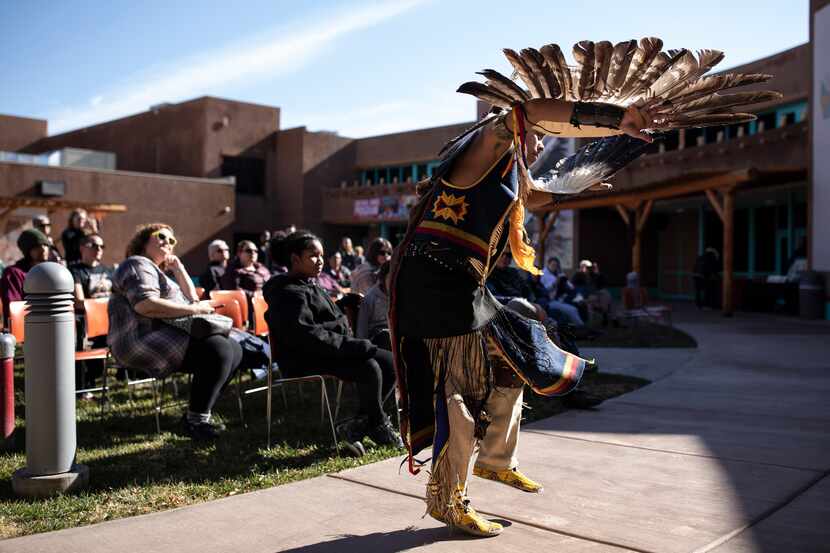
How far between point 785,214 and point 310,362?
18732 millimetres

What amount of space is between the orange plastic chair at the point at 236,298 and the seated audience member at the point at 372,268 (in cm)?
109

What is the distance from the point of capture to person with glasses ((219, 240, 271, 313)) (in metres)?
8.55

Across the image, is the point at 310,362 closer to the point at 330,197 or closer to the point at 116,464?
the point at 116,464

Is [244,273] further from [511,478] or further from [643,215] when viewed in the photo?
[643,215]

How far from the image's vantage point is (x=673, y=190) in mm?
16938

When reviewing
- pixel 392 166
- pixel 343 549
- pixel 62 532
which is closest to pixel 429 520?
pixel 343 549

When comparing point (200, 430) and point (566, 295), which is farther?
point (566, 295)

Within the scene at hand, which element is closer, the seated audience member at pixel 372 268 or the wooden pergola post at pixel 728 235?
the seated audience member at pixel 372 268

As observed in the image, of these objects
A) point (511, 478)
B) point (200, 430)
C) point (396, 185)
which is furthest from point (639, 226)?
point (511, 478)

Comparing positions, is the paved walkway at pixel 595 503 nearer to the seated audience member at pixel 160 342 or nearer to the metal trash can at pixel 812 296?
the seated audience member at pixel 160 342

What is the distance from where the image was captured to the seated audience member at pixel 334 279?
929 centimetres

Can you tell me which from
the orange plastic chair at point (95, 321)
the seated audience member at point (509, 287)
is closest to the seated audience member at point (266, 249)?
the orange plastic chair at point (95, 321)

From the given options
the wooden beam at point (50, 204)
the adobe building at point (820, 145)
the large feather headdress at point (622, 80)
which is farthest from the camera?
the wooden beam at point (50, 204)

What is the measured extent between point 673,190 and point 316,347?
45.7 ft
